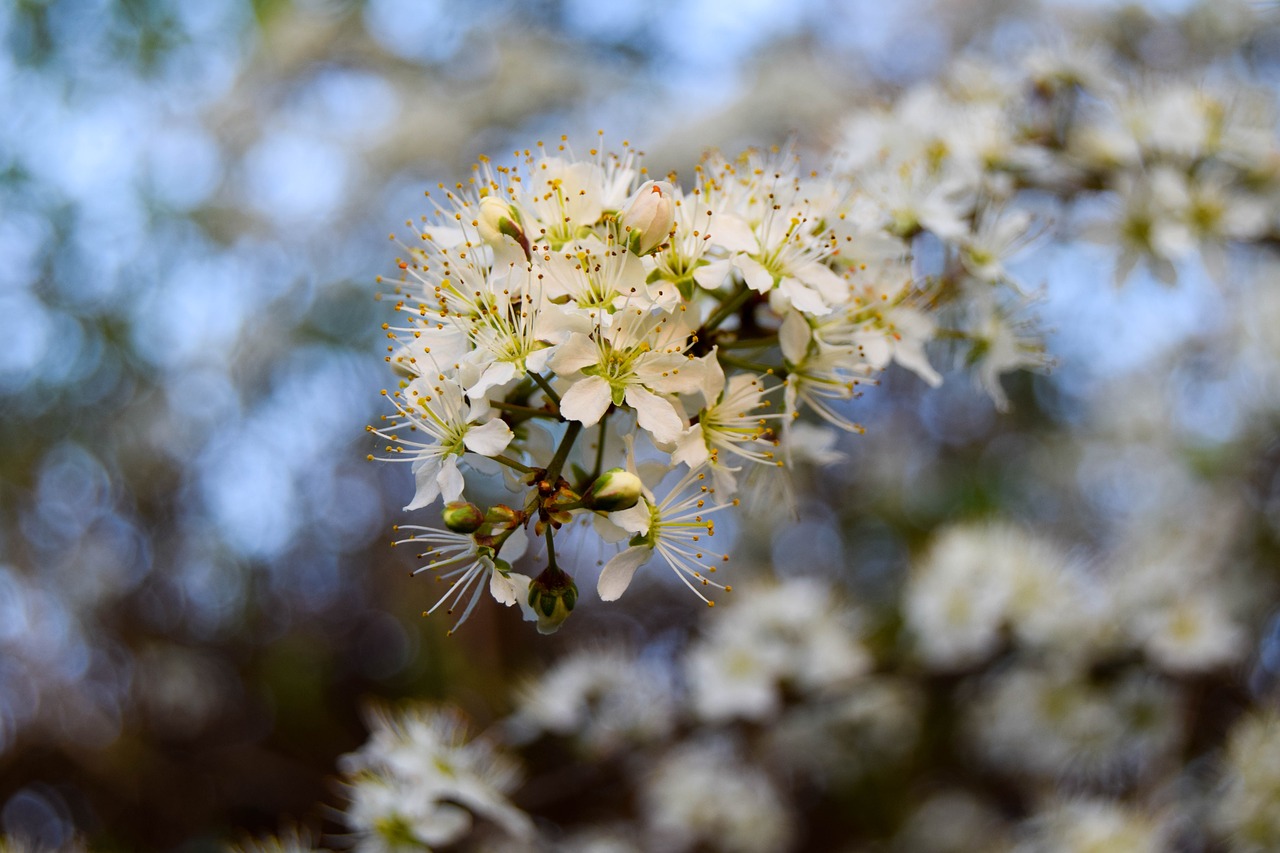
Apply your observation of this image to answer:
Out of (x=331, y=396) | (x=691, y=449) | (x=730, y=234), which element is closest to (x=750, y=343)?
(x=730, y=234)

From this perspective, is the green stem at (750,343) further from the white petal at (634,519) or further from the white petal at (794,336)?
the white petal at (634,519)

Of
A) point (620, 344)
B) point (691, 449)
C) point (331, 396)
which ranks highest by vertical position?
point (331, 396)

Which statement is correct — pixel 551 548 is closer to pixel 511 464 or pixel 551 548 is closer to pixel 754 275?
pixel 511 464

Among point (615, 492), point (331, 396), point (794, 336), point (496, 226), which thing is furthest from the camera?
point (331, 396)

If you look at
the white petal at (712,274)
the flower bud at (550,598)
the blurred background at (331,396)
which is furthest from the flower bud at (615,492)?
the blurred background at (331,396)

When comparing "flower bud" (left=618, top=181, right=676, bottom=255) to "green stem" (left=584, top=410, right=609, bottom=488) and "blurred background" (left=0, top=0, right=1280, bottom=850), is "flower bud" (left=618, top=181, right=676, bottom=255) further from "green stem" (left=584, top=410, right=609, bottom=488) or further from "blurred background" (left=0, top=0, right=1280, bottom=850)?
"blurred background" (left=0, top=0, right=1280, bottom=850)

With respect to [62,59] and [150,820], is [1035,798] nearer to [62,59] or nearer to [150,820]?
[150,820]

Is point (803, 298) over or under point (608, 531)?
over
